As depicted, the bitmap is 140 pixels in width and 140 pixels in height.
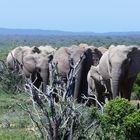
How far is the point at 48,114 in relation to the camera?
7871 millimetres

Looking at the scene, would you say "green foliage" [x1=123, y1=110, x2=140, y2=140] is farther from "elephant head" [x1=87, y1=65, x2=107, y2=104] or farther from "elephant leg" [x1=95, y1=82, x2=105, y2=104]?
"elephant leg" [x1=95, y1=82, x2=105, y2=104]

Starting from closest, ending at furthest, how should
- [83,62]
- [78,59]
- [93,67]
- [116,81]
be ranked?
1. [116,81]
2. [93,67]
3. [78,59]
4. [83,62]

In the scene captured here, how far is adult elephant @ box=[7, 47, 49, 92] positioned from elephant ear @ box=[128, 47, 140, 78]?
538cm

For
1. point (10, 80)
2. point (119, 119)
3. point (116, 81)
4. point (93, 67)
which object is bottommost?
point (10, 80)

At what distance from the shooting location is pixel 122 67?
52.5 ft

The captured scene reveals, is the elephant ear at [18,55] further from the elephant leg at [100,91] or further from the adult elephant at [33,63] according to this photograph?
the elephant leg at [100,91]

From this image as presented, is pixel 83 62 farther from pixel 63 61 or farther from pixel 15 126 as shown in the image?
pixel 15 126

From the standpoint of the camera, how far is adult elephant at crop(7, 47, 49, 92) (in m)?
22.4

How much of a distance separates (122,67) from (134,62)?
2.21 ft

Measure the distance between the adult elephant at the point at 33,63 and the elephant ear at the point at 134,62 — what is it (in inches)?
212

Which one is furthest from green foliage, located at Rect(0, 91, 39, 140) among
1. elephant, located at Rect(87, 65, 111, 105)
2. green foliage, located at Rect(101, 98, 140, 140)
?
elephant, located at Rect(87, 65, 111, 105)

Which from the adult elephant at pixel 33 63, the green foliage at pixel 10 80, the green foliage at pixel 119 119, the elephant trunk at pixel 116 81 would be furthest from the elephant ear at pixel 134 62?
the green foliage at pixel 119 119

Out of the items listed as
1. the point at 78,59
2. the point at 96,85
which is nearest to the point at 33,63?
the point at 78,59

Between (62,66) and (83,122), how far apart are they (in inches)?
506
